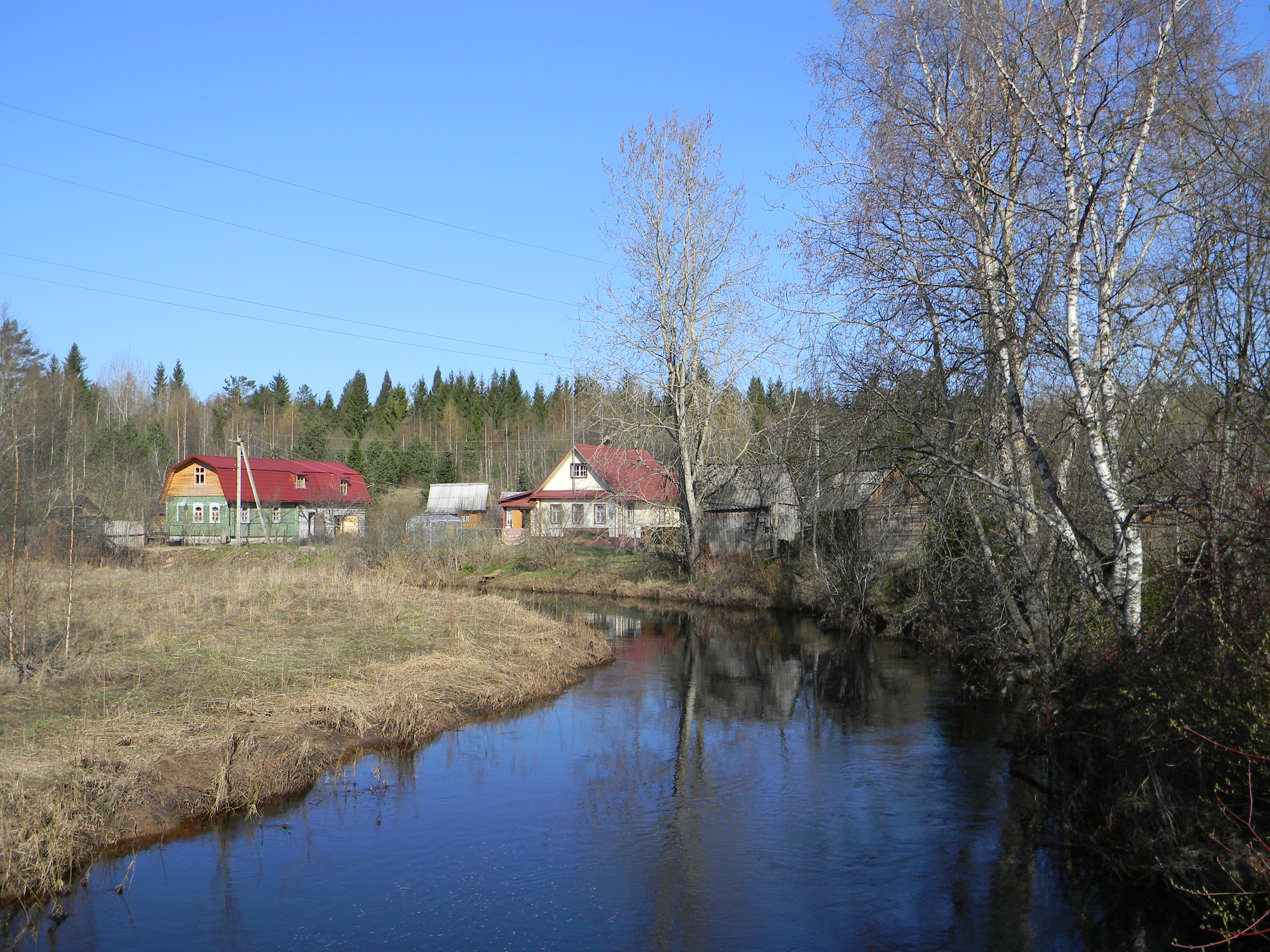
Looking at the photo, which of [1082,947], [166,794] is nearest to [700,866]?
[1082,947]

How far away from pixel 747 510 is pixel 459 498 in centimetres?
3706

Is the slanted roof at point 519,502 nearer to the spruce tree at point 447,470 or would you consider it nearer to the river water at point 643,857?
the spruce tree at point 447,470

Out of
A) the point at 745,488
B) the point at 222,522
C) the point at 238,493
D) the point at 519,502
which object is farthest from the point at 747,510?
the point at 222,522

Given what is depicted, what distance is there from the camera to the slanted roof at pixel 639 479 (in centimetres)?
3303

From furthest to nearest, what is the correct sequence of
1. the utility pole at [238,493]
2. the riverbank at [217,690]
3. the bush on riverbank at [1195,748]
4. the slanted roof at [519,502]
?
the slanted roof at [519,502] < the utility pole at [238,493] < the riverbank at [217,690] < the bush on riverbank at [1195,748]

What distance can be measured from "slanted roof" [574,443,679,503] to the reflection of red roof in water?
0.01 meters

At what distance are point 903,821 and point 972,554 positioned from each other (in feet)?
21.0

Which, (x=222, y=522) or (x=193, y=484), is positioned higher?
(x=193, y=484)

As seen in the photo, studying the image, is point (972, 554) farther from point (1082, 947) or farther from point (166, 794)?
point (166, 794)

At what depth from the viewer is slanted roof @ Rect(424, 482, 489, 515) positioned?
222ft

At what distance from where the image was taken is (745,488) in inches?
1430

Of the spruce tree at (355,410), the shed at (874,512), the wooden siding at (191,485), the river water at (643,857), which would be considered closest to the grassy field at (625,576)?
the shed at (874,512)

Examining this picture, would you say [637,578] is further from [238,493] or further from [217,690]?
[217,690]

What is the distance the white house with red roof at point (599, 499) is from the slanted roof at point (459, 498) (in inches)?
159
